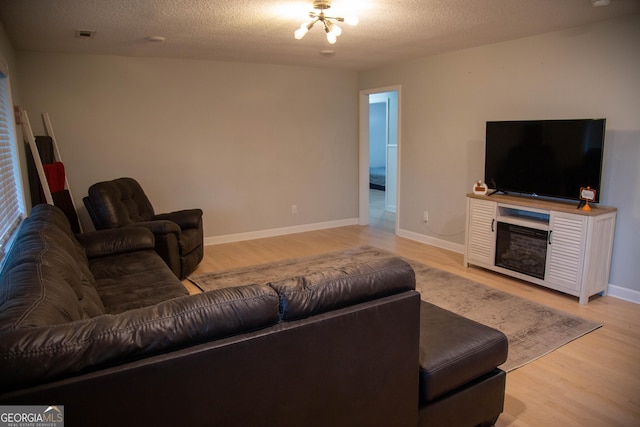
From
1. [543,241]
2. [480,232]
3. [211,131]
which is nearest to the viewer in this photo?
[543,241]

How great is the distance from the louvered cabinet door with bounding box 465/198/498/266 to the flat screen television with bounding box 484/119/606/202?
0.28m

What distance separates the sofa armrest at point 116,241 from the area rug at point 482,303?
72 cm

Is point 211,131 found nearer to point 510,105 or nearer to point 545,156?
point 510,105

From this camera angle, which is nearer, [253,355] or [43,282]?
[253,355]

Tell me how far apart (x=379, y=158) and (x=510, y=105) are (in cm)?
648

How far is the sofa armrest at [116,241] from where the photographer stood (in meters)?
3.31

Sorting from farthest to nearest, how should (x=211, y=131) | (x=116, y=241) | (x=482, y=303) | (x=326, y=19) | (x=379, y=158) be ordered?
(x=379, y=158) → (x=211, y=131) → (x=482, y=303) → (x=116, y=241) → (x=326, y=19)

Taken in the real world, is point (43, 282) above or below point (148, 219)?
above

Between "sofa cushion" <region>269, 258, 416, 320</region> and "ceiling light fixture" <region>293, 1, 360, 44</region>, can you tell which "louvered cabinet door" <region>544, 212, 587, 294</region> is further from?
"sofa cushion" <region>269, 258, 416, 320</region>

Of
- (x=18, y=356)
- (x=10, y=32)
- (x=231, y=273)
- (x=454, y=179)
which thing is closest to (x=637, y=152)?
(x=454, y=179)

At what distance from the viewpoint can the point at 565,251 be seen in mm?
3551

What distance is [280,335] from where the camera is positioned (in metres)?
1.41

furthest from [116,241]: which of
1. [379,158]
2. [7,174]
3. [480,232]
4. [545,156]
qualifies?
[379,158]

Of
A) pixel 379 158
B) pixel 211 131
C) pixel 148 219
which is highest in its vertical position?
pixel 211 131
